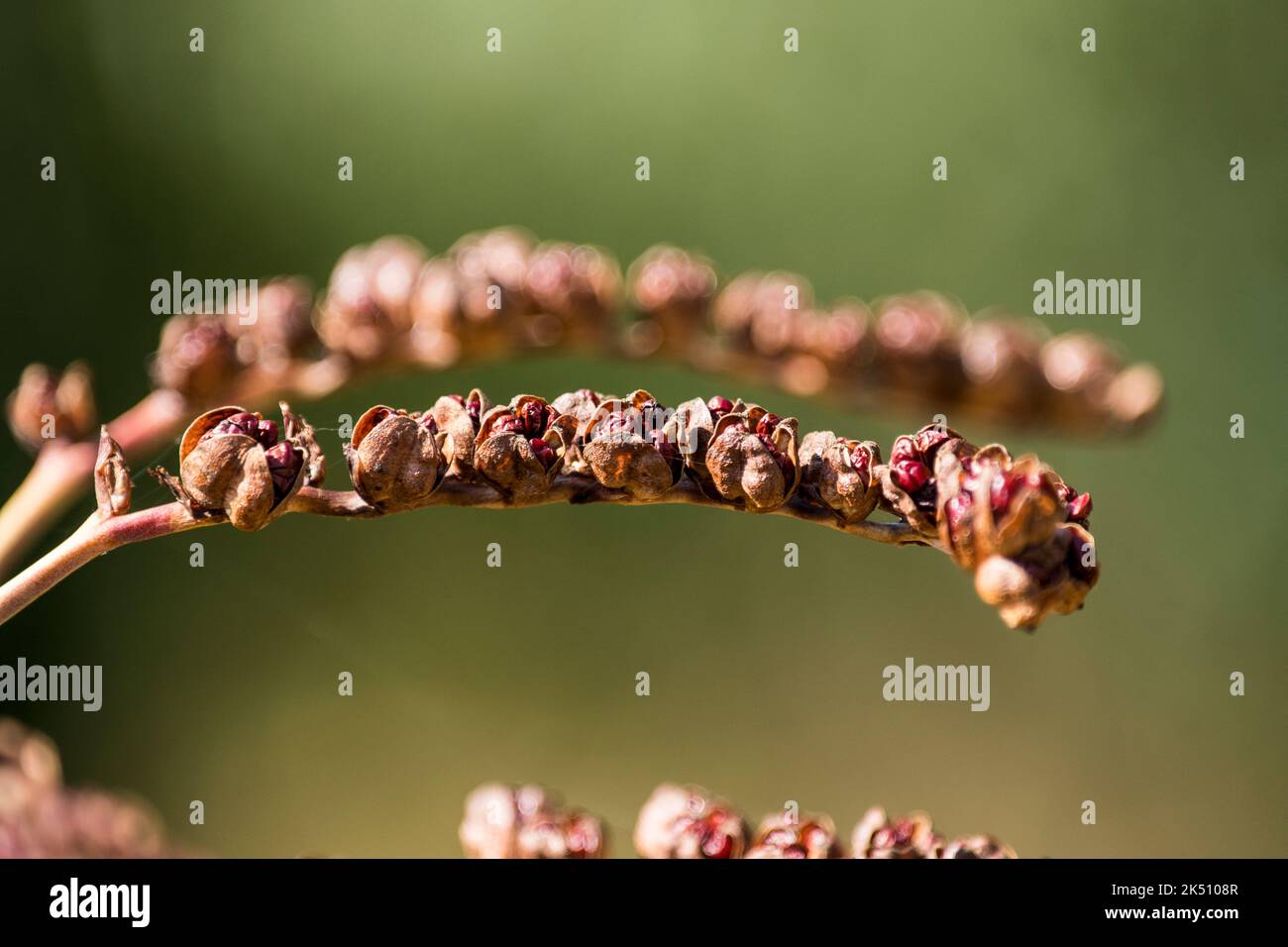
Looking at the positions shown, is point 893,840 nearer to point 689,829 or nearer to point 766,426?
point 689,829

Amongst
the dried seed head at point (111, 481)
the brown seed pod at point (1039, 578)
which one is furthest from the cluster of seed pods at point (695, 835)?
the dried seed head at point (111, 481)

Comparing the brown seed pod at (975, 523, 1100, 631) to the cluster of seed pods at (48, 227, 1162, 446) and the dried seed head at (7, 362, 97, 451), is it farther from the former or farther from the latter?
the dried seed head at (7, 362, 97, 451)

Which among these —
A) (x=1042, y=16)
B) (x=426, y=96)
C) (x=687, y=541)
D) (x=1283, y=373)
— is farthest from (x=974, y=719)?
(x=426, y=96)

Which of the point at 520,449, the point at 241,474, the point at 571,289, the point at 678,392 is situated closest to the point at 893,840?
the point at 520,449

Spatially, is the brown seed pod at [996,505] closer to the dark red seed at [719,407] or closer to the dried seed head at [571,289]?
the dark red seed at [719,407]

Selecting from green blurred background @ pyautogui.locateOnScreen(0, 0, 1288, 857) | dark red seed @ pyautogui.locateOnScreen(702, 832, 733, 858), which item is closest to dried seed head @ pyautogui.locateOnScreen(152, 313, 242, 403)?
dark red seed @ pyautogui.locateOnScreen(702, 832, 733, 858)
